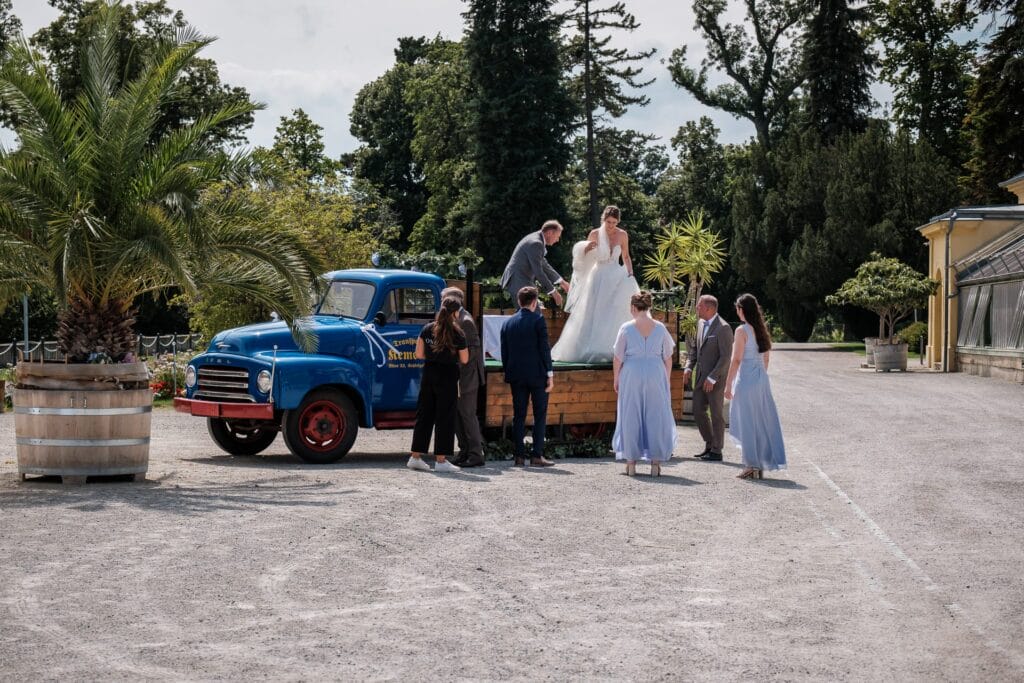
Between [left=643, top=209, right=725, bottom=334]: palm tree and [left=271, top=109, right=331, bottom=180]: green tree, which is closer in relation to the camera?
[left=643, top=209, right=725, bottom=334]: palm tree

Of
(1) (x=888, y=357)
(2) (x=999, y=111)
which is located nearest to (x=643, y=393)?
(1) (x=888, y=357)

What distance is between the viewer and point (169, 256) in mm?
12094

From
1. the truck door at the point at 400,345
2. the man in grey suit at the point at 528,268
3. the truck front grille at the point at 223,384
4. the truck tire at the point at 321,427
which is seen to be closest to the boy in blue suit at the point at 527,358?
the truck door at the point at 400,345

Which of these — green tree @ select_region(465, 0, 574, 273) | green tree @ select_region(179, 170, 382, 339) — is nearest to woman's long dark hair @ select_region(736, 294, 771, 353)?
green tree @ select_region(179, 170, 382, 339)

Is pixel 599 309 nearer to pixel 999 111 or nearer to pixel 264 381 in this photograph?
pixel 264 381

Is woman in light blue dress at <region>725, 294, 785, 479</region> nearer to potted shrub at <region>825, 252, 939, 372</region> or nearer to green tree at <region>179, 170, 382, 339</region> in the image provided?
green tree at <region>179, 170, 382, 339</region>

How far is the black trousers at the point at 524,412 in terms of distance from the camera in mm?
14023

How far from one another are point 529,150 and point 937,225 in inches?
640

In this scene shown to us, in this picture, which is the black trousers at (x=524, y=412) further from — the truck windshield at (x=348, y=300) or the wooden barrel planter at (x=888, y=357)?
the wooden barrel planter at (x=888, y=357)

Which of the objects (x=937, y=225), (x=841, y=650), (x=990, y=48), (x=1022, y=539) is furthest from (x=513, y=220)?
(x=841, y=650)

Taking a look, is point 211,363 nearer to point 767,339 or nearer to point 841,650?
point 767,339

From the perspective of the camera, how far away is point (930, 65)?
6034 centimetres

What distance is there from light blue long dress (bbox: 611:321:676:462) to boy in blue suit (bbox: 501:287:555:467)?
0.93 m

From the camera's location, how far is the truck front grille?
→ 14.2 meters
